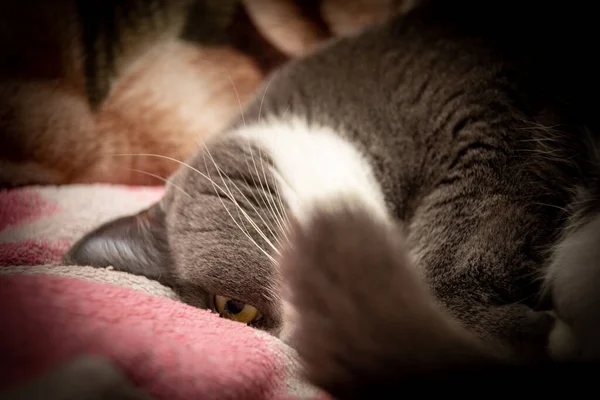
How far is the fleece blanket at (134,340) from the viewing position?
502 millimetres

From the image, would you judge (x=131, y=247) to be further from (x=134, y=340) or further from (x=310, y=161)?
(x=134, y=340)

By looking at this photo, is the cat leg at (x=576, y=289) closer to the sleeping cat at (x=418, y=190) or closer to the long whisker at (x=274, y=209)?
the sleeping cat at (x=418, y=190)

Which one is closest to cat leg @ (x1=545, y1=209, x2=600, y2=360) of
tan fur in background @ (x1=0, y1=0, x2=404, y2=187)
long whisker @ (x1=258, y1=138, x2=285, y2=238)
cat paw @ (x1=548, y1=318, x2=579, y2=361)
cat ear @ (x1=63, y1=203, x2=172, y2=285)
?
cat paw @ (x1=548, y1=318, x2=579, y2=361)

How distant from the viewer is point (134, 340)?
550 millimetres

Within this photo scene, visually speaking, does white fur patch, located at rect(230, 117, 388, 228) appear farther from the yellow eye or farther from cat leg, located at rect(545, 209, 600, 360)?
cat leg, located at rect(545, 209, 600, 360)

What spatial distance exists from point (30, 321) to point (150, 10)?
3.63ft

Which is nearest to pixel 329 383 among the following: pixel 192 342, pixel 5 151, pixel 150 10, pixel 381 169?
pixel 192 342

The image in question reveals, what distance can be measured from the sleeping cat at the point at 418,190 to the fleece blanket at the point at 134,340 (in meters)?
0.11

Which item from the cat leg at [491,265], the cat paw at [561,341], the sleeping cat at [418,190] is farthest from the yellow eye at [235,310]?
the cat paw at [561,341]

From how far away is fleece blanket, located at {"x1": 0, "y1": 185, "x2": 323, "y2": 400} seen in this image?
1.65 feet

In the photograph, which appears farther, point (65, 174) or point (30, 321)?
point (65, 174)

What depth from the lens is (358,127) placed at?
1.07 m

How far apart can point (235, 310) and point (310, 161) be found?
0.35 m

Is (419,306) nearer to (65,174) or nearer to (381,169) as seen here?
(381,169)
